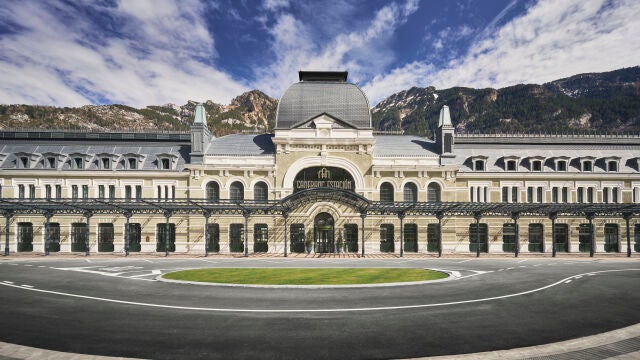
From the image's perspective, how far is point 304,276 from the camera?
23.2 m

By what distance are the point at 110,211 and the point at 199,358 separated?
36.6m

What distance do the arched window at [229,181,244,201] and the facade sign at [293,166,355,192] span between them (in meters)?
6.13

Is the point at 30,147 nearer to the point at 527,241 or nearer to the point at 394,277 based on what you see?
the point at 394,277

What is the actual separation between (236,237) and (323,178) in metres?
11.9

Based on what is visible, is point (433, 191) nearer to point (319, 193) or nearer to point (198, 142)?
point (319, 193)

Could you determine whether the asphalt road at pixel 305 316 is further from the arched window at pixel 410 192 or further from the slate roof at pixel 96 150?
the slate roof at pixel 96 150

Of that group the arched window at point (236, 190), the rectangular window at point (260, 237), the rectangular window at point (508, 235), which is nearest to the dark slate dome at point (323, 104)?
the arched window at point (236, 190)

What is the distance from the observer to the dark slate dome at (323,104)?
141 ft

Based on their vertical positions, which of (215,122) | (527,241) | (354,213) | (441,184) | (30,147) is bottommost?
(527,241)

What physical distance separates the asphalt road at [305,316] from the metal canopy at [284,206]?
13.7 m

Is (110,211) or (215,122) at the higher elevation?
(215,122)

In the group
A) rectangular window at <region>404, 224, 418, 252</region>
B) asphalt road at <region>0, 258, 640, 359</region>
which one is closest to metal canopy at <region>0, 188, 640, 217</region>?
rectangular window at <region>404, 224, 418, 252</region>

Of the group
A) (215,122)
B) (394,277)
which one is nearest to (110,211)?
(394,277)

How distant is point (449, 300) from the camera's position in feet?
54.3
